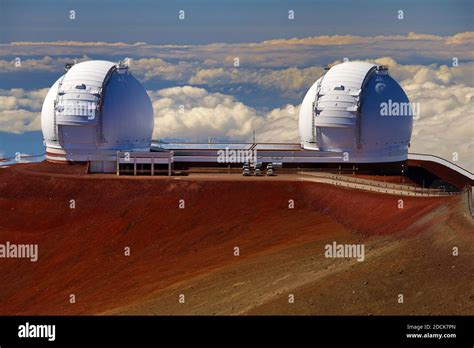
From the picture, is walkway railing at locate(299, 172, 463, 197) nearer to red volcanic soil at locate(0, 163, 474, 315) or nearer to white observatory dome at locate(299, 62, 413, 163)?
red volcanic soil at locate(0, 163, 474, 315)

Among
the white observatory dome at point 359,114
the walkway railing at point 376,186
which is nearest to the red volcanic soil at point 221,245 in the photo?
the walkway railing at point 376,186

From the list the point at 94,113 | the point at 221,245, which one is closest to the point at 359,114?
the point at 221,245

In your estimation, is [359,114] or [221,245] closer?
[221,245]

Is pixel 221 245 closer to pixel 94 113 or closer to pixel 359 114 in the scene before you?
pixel 94 113

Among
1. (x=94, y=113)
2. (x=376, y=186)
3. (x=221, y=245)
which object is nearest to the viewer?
(x=221, y=245)

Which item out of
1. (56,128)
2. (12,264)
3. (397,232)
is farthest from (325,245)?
(56,128)

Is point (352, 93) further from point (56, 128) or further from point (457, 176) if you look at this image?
point (56, 128)

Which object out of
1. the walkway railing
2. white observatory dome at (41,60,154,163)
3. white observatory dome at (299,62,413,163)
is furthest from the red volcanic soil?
white observatory dome at (299,62,413,163)
